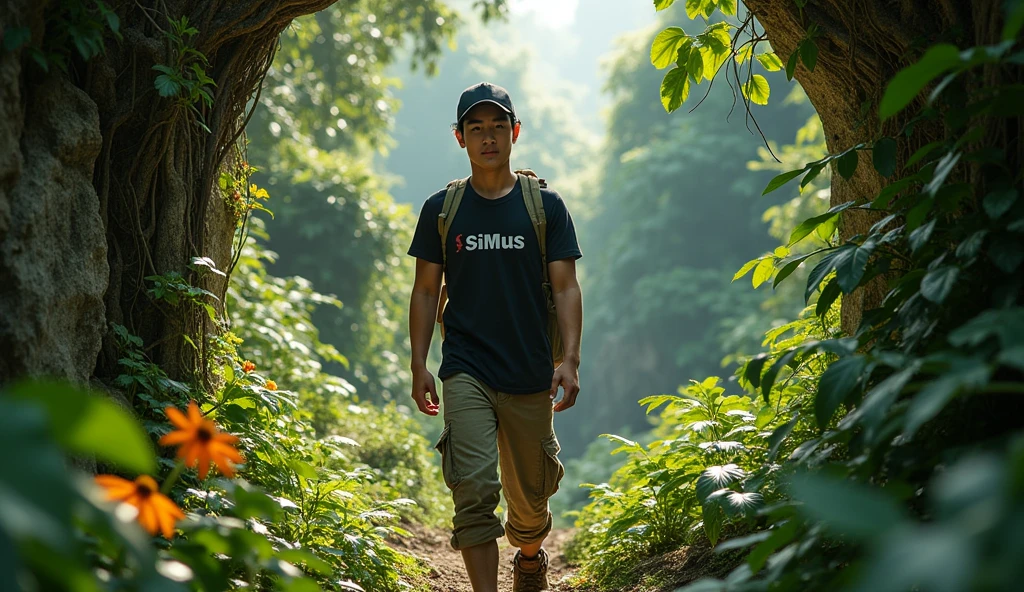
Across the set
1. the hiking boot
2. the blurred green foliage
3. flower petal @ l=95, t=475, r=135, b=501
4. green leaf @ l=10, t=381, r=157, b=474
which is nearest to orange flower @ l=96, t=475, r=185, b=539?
flower petal @ l=95, t=475, r=135, b=501

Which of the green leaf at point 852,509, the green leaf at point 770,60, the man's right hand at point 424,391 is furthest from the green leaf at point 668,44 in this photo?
the green leaf at point 852,509

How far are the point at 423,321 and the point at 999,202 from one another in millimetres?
2232

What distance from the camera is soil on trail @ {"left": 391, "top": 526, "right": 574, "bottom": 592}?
4.49m

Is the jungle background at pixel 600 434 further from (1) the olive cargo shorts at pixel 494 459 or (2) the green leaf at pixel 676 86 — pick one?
(1) the olive cargo shorts at pixel 494 459

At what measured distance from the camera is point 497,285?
3488 mm

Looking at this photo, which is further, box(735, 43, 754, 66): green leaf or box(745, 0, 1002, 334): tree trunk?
box(735, 43, 754, 66): green leaf

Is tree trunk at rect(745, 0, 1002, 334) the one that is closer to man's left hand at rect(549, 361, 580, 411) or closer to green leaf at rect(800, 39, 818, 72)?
green leaf at rect(800, 39, 818, 72)

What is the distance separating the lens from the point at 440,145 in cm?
6500

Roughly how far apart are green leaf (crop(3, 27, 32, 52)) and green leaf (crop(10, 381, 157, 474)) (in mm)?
1403

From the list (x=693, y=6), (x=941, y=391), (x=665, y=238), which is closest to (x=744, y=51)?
(x=693, y=6)

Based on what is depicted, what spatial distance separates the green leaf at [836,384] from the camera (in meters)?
1.69

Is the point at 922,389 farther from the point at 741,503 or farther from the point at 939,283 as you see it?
the point at 741,503

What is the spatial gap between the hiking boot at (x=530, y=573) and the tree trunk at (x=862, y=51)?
1.68 m

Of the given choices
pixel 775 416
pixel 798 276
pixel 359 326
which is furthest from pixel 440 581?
pixel 798 276
